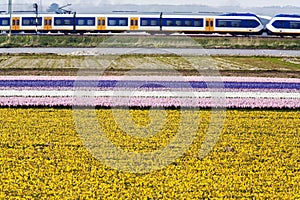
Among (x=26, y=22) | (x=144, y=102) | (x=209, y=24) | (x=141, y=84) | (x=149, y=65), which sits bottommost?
(x=149, y=65)

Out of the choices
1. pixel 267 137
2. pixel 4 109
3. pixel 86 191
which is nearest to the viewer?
pixel 86 191

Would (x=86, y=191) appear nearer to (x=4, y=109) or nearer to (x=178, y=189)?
(x=178, y=189)

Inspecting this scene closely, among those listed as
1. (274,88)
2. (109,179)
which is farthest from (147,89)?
(109,179)

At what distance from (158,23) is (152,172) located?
47.4 meters

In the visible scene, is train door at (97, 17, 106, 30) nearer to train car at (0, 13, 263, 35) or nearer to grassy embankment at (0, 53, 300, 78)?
train car at (0, 13, 263, 35)

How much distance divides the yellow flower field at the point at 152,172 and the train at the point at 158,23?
4040cm

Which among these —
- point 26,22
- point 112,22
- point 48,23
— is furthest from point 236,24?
point 26,22

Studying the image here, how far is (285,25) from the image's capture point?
6056 centimetres

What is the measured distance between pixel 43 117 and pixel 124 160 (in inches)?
249

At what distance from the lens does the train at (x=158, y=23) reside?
5941cm

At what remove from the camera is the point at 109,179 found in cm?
1275

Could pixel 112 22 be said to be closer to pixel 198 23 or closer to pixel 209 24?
pixel 198 23

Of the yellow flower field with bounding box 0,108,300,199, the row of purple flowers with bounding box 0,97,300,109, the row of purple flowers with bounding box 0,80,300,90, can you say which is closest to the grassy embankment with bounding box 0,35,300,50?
the row of purple flowers with bounding box 0,80,300,90

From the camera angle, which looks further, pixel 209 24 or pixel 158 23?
pixel 158 23
